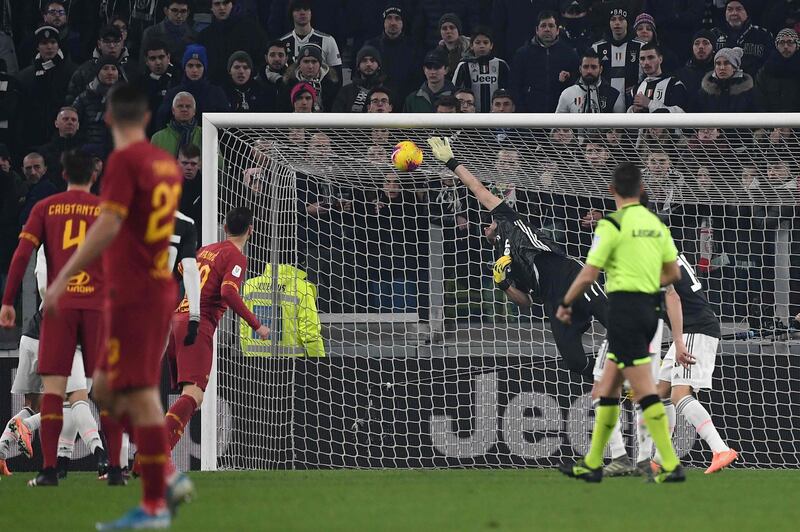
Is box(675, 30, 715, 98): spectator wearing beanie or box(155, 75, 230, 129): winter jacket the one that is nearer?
box(155, 75, 230, 129): winter jacket

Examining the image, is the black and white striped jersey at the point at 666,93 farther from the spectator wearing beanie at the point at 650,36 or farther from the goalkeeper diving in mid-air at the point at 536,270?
the goalkeeper diving in mid-air at the point at 536,270

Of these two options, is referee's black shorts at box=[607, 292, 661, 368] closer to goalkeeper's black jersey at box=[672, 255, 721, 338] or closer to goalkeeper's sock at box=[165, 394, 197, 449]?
goalkeeper's black jersey at box=[672, 255, 721, 338]

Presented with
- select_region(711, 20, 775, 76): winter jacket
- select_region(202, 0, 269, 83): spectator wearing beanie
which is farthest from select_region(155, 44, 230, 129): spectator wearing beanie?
select_region(711, 20, 775, 76): winter jacket

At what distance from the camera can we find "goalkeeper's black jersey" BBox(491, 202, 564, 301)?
1069 cm

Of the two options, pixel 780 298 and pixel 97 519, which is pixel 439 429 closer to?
pixel 780 298

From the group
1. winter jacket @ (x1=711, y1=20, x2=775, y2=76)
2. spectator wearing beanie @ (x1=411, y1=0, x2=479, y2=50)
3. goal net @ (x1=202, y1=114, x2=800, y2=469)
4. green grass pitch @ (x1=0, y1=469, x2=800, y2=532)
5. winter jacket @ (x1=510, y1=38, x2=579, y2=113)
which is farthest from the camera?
spectator wearing beanie @ (x1=411, y1=0, x2=479, y2=50)

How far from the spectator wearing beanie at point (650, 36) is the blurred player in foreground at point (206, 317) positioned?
587 centimetres

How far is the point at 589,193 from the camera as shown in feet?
40.7

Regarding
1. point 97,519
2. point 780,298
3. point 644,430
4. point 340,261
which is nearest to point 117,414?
point 97,519

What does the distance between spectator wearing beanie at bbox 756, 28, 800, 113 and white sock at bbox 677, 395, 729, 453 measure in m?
4.88

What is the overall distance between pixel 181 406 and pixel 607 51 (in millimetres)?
6809

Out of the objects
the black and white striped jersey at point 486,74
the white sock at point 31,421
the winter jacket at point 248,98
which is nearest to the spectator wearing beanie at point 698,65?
the black and white striped jersey at point 486,74

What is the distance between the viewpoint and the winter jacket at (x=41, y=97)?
14.6 m

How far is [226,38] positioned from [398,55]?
1.94m
